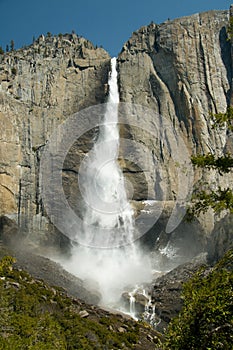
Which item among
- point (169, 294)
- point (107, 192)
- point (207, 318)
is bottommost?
point (169, 294)

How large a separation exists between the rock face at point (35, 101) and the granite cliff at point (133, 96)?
15cm

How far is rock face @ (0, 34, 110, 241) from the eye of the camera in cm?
5916

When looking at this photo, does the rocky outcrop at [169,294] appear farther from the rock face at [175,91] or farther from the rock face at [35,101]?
the rock face at [35,101]

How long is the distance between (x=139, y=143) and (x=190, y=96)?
10.4 metres

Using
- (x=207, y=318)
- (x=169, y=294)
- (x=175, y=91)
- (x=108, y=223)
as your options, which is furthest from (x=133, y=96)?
(x=207, y=318)

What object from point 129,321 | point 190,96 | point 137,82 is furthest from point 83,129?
point 129,321

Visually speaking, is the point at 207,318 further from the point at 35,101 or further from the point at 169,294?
the point at 35,101

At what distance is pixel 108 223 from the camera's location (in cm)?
5925

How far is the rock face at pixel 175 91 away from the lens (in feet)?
200

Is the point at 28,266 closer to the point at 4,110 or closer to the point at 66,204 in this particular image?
the point at 66,204

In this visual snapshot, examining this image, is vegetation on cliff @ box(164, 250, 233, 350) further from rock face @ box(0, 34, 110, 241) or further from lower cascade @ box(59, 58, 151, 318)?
rock face @ box(0, 34, 110, 241)

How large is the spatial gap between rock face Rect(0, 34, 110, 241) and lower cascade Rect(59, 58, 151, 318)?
417 centimetres

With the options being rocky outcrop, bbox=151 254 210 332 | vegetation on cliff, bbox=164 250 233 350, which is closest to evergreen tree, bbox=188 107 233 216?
vegetation on cliff, bbox=164 250 233 350

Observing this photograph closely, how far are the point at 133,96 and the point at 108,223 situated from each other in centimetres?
2015
